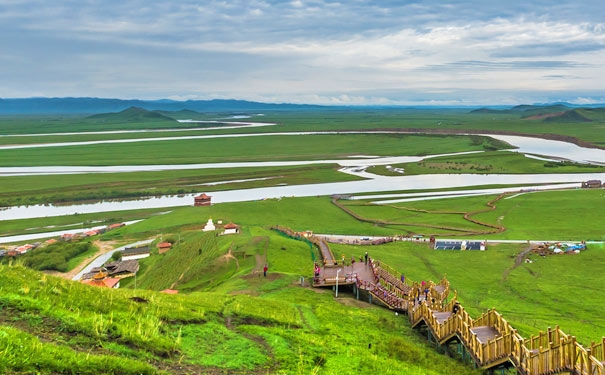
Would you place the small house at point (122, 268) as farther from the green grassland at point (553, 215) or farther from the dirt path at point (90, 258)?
the green grassland at point (553, 215)

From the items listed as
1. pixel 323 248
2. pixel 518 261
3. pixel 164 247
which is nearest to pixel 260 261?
pixel 323 248

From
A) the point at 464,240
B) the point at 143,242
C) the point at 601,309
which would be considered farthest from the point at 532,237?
the point at 143,242

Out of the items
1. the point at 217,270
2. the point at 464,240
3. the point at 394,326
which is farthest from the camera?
the point at 464,240

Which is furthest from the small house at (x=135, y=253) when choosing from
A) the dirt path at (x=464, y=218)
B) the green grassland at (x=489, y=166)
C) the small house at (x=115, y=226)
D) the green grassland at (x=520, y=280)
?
the green grassland at (x=489, y=166)

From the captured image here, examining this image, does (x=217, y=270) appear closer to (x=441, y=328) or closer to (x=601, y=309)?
(x=441, y=328)

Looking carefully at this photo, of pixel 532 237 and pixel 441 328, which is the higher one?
pixel 441 328

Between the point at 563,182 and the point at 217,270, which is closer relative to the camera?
the point at 217,270

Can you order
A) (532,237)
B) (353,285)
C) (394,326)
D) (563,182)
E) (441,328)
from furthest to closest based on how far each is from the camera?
1. (563,182)
2. (532,237)
3. (353,285)
4. (394,326)
5. (441,328)
